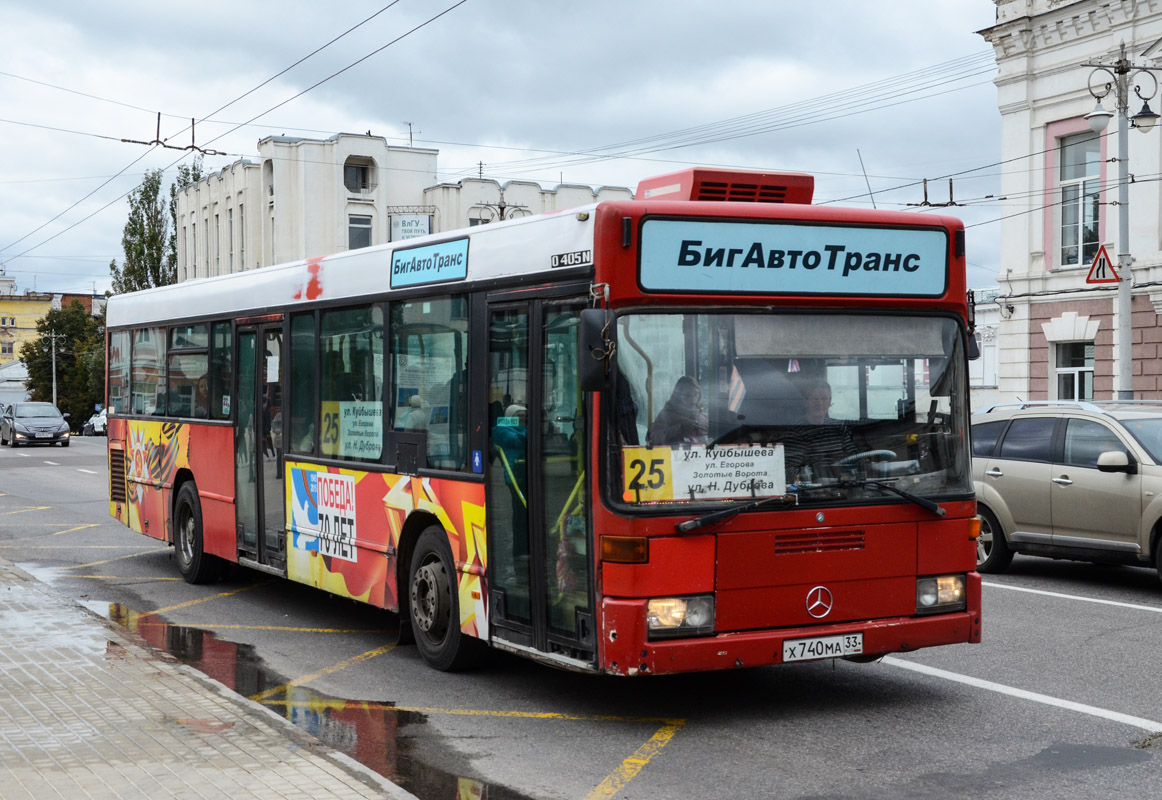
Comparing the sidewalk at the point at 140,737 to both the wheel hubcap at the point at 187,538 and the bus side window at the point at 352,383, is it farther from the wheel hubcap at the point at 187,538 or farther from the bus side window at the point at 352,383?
the wheel hubcap at the point at 187,538

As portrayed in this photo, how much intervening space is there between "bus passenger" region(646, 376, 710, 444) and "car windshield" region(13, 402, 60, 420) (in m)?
44.5

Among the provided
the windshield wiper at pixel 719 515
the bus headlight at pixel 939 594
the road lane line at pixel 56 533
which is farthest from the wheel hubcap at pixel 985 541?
the road lane line at pixel 56 533

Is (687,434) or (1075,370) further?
(1075,370)

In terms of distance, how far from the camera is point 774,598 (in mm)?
7074

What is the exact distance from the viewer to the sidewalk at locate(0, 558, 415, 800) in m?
5.75

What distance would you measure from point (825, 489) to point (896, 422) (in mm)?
609

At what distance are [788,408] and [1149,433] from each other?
6479 mm

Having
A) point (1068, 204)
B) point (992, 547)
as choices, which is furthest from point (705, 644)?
point (1068, 204)

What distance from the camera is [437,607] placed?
8680 millimetres

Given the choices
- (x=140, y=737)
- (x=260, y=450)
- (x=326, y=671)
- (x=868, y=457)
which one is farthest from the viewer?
(x=260, y=450)

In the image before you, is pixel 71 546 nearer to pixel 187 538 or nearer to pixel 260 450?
pixel 187 538

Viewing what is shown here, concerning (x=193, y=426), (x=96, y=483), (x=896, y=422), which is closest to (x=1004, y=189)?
(x=96, y=483)

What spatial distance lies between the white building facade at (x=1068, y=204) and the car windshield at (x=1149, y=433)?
58.8ft

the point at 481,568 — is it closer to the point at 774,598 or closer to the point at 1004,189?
the point at 774,598
